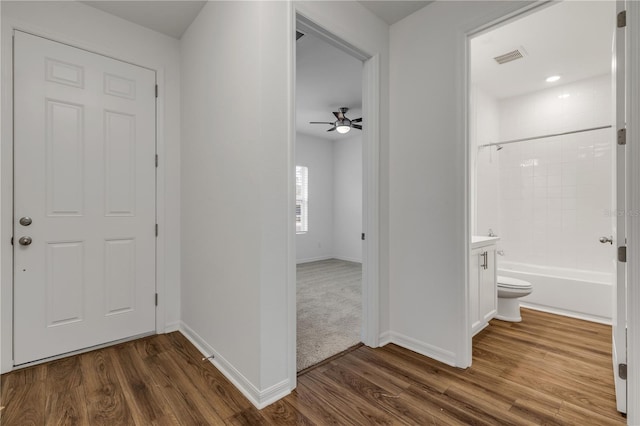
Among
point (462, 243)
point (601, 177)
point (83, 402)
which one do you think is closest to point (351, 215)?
point (601, 177)

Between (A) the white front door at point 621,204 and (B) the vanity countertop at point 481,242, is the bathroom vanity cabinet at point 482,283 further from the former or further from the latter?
(A) the white front door at point 621,204

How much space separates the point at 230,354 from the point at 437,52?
2653 millimetres

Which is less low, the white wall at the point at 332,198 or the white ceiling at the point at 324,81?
the white ceiling at the point at 324,81

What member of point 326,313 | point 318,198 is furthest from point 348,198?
point 326,313

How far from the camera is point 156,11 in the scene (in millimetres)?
2410

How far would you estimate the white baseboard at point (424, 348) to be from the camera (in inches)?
85.2

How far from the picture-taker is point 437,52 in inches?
88.5

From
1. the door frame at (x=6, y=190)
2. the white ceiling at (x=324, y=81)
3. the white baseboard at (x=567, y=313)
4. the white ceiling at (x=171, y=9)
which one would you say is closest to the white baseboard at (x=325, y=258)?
the white ceiling at (x=324, y=81)

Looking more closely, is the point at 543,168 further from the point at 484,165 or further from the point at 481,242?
the point at 481,242

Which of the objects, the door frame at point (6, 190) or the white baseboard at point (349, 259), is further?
the white baseboard at point (349, 259)

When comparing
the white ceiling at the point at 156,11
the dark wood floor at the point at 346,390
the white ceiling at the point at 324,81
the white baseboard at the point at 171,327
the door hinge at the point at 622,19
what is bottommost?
the dark wood floor at the point at 346,390

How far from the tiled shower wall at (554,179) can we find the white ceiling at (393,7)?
237cm

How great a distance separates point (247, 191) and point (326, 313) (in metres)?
1.93

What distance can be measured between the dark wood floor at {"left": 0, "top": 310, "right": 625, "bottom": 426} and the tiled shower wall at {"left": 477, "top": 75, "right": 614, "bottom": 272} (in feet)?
6.05
